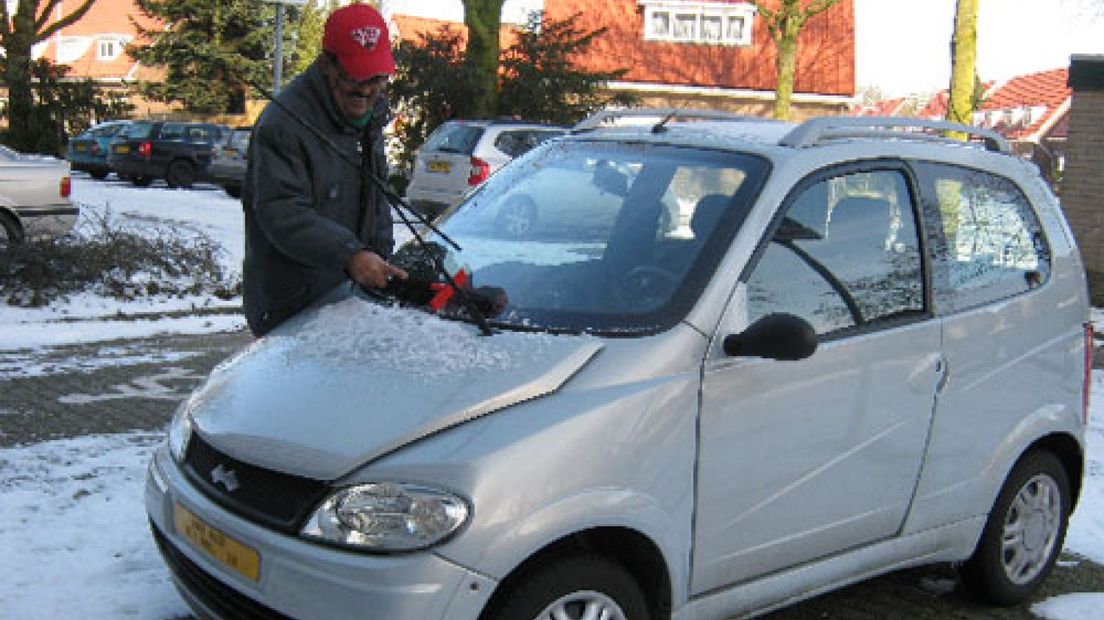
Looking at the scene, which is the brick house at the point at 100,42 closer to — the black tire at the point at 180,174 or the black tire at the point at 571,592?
the black tire at the point at 180,174

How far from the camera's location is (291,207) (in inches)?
151

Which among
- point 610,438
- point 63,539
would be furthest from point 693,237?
point 63,539

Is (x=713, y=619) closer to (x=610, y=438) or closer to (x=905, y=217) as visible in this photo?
(x=610, y=438)

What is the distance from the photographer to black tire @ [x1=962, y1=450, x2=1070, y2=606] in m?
4.34

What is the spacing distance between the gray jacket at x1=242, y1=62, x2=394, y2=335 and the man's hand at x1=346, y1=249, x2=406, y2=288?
47 mm

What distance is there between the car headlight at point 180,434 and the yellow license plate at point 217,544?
19cm

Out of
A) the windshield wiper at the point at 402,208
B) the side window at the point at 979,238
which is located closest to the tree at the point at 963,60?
the side window at the point at 979,238

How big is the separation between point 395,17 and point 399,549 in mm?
46247

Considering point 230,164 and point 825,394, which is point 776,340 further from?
point 230,164

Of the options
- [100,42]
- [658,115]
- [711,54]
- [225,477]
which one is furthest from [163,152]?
[100,42]

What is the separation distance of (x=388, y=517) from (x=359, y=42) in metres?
1.82

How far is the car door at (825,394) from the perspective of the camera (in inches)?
130

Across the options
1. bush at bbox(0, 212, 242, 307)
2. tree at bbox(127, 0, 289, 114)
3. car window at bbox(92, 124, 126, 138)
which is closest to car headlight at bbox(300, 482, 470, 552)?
bush at bbox(0, 212, 242, 307)

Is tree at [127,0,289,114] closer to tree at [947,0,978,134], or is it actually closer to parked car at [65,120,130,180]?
parked car at [65,120,130,180]
